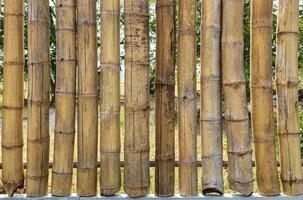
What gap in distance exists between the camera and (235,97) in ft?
9.59

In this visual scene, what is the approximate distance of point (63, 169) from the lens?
9.82 ft

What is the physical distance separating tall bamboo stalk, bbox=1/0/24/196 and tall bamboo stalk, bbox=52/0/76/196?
237 mm

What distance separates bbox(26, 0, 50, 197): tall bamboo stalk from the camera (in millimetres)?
2912

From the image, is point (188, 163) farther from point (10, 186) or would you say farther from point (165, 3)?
point (10, 186)

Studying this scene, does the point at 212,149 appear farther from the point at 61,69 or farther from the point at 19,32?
the point at 19,32

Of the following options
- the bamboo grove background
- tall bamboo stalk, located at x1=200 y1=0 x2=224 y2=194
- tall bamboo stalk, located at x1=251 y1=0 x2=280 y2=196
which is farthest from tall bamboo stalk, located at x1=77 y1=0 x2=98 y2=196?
tall bamboo stalk, located at x1=251 y1=0 x2=280 y2=196

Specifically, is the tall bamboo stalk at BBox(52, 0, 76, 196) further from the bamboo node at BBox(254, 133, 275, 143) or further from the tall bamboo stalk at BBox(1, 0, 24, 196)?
the bamboo node at BBox(254, 133, 275, 143)

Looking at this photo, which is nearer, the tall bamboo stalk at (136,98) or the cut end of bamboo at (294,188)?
the tall bamboo stalk at (136,98)

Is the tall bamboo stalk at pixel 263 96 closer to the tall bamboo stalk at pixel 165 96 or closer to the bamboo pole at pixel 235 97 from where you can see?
the bamboo pole at pixel 235 97

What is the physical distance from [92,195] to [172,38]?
1.07 meters

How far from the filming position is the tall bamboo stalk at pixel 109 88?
9.54 ft

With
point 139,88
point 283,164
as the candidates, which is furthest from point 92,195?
point 283,164

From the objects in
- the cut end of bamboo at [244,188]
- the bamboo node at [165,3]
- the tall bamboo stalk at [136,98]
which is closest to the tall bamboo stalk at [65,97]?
the tall bamboo stalk at [136,98]

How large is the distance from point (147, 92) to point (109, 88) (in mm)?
228
